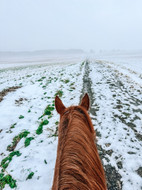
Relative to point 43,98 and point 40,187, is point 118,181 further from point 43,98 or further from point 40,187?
point 43,98

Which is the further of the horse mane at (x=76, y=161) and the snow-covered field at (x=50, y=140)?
the snow-covered field at (x=50, y=140)

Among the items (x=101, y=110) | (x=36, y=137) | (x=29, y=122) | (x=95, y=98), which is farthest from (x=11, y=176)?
(x=95, y=98)

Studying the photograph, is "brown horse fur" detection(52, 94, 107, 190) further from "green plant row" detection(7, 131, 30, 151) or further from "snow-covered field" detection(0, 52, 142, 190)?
"green plant row" detection(7, 131, 30, 151)

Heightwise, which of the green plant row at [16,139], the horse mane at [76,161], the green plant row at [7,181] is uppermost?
the horse mane at [76,161]

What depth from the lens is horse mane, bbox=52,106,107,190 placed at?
0.84 m

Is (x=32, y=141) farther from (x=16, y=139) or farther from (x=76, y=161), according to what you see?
(x=76, y=161)

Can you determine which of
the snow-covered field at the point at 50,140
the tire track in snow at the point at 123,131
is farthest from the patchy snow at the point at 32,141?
the tire track in snow at the point at 123,131

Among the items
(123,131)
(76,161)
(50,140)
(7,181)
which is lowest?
(7,181)

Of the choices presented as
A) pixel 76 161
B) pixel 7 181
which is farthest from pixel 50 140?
pixel 76 161

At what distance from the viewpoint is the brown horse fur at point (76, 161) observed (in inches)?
33.0

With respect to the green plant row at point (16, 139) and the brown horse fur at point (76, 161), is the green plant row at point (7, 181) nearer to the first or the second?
the green plant row at point (16, 139)

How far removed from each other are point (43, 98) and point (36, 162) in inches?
149

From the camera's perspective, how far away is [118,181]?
2.04m

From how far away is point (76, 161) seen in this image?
938 mm
